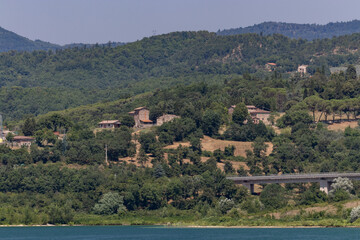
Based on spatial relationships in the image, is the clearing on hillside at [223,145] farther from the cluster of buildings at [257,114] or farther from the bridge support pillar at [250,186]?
the bridge support pillar at [250,186]

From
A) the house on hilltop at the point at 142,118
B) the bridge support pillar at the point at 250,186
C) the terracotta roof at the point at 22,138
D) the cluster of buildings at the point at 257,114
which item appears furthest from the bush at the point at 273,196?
the house on hilltop at the point at 142,118

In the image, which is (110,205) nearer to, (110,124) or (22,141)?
(22,141)

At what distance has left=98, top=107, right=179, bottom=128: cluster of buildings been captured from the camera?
134 meters

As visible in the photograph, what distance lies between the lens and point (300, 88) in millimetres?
154125

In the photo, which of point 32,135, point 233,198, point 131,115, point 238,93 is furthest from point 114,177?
point 238,93

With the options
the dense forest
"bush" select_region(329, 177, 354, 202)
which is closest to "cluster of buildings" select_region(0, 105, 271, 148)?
the dense forest

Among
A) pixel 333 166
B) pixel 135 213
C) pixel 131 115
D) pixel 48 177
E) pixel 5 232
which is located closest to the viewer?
pixel 5 232

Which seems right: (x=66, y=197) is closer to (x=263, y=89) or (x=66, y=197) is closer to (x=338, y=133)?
(x=338, y=133)

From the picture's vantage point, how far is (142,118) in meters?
138

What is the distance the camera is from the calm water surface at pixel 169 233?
7288cm

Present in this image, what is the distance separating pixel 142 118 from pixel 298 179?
1794 inches

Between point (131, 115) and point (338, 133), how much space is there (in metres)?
36.7

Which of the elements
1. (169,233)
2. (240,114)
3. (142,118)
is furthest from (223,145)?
(169,233)

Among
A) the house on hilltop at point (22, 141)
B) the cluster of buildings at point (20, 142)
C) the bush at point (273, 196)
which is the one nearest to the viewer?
the bush at point (273, 196)
